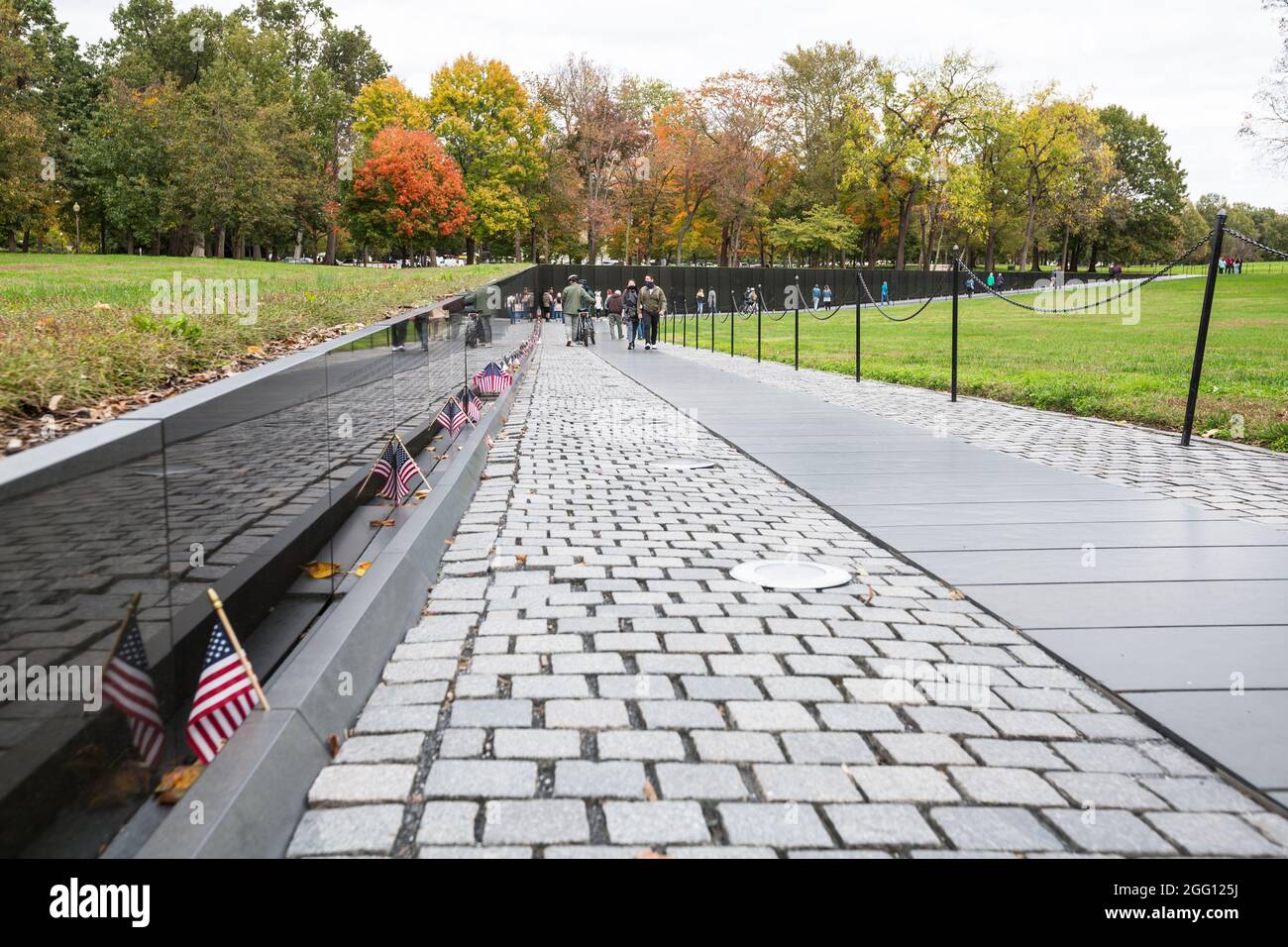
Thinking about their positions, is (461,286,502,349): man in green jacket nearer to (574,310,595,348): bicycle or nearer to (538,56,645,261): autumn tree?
(574,310,595,348): bicycle

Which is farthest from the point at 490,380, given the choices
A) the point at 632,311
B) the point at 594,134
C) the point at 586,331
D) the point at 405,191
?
the point at 594,134

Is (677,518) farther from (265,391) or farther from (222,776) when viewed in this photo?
(222,776)

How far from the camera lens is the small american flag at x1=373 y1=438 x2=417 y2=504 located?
6.64m

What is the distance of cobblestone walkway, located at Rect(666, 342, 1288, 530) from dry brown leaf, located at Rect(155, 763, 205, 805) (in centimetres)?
655

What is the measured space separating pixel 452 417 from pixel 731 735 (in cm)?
726

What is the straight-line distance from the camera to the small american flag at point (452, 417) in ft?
33.3

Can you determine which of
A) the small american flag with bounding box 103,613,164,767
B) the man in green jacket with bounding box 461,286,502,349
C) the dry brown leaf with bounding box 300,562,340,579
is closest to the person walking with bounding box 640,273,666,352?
the man in green jacket with bounding box 461,286,502,349

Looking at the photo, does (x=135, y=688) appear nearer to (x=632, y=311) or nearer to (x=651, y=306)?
(x=651, y=306)

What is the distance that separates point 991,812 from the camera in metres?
3.08

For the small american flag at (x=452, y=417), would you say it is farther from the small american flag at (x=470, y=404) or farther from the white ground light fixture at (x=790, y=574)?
the white ground light fixture at (x=790, y=574)

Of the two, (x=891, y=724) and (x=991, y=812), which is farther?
(x=891, y=724)

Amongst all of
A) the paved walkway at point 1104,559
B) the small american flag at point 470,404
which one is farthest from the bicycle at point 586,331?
the paved walkway at point 1104,559

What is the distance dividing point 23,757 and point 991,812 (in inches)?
102

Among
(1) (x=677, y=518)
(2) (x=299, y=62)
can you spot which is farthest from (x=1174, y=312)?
(2) (x=299, y=62)
